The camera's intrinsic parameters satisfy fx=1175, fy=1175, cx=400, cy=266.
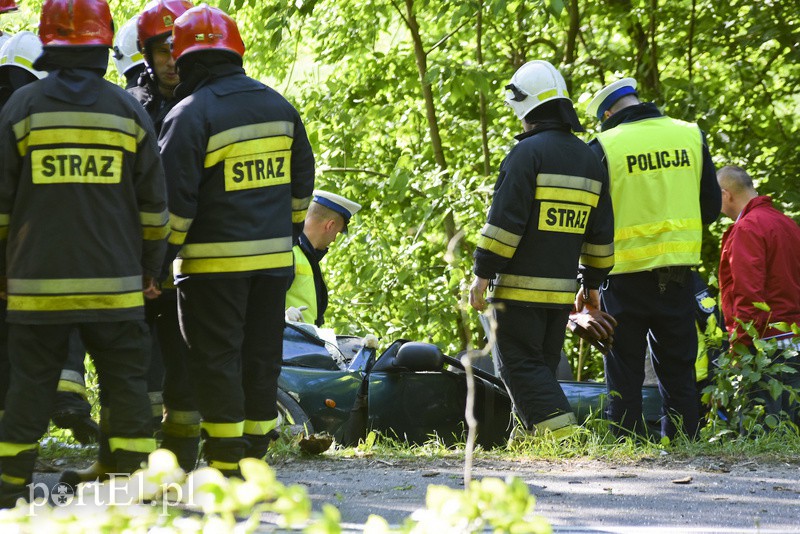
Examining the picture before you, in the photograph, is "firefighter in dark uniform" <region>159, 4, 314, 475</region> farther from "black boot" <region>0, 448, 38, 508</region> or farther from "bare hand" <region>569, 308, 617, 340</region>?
"bare hand" <region>569, 308, 617, 340</region>

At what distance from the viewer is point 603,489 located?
4.77 metres

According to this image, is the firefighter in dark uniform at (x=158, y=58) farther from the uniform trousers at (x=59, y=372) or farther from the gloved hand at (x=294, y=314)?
the gloved hand at (x=294, y=314)

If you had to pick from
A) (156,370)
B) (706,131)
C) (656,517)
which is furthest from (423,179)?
(656,517)

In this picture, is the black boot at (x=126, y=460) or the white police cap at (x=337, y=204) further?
the white police cap at (x=337, y=204)

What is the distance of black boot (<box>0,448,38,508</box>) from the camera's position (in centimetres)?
418

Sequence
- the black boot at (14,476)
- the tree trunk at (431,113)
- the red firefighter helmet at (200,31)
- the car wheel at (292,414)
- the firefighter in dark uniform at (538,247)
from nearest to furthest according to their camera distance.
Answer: the black boot at (14,476) → the red firefighter helmet at (200,31) → the firefighter in dark uniform at (538,247) → the car wheel at (292,414) → the tree trunk at (431,113)

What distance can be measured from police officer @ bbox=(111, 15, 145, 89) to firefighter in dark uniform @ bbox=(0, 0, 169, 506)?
1.30 metres

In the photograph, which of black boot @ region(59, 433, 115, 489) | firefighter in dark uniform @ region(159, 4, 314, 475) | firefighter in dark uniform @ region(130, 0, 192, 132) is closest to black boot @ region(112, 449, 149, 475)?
black boot @ region(59, 433, 115, 489)

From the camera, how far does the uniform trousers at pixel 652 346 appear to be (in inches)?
253

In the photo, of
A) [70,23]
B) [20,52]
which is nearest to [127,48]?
[20,52]

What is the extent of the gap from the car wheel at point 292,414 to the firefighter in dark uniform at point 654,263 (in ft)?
5.49

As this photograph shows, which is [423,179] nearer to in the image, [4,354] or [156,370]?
[156,370]

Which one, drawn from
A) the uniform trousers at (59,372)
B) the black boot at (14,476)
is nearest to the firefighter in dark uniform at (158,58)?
the uniform trousers at (59,372)

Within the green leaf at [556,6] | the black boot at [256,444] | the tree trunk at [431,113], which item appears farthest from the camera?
the tree trunk at [431,113]
